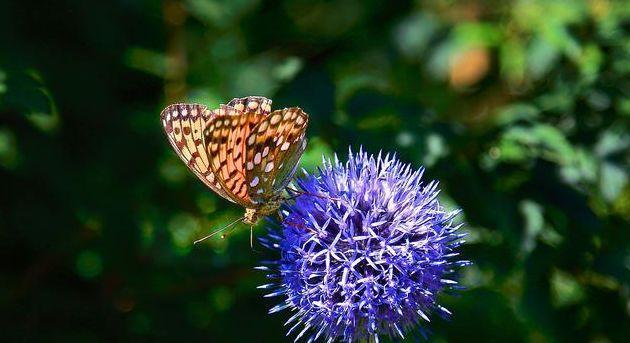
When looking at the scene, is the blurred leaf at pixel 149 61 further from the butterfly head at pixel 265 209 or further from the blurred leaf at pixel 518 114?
the blurred leaf at pixel 518 114

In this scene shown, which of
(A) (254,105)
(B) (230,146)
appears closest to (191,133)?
(B) (230,146)

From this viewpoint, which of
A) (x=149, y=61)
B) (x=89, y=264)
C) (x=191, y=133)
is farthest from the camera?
(x=149, y=61)

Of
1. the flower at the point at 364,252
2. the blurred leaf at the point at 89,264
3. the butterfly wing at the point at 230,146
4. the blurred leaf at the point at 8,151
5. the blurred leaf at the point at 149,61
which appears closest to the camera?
the flower at the point at 364,252

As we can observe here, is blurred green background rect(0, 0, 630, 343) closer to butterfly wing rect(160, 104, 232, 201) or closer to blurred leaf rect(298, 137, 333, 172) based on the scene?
blurred leaf rect(298, 137, 333, 172)

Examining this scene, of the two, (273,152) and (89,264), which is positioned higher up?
(89,264)

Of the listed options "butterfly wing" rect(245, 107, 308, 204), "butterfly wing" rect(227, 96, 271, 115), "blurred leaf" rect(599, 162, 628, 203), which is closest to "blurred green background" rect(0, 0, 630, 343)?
"blurred leaf" rect(599, 162, 628, 203)

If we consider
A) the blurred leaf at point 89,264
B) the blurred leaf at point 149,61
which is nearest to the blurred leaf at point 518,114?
the blurred leaf at point 149,61

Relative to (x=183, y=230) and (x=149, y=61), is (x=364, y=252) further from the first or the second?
(x=149, y=61)

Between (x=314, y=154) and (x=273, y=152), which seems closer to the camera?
(x=273, y=152)
